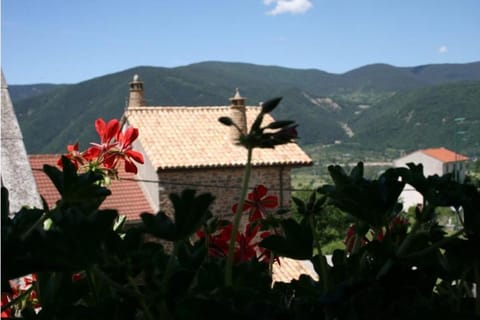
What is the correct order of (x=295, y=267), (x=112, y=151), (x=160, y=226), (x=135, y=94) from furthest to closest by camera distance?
(x=135, y=94) < (x=295, y=267) < (x=112, y=151) < (x=160, y=226)

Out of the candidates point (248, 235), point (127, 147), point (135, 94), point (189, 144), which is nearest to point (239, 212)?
point (248, 235)

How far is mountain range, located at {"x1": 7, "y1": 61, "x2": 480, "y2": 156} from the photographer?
4891 cm

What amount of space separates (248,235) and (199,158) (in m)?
9.60

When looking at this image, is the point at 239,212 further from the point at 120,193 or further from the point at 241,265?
the point at 120,193

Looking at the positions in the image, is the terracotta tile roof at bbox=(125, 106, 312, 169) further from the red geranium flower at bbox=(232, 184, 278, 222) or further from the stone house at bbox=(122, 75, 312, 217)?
the red geranium flower at bbox=(232, 184, 278, 222)

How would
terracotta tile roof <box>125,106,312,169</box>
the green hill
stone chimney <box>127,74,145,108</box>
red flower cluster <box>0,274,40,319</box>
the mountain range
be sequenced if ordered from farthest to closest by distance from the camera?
1. the mountain range
2. the green hill
3. stone chimney <box>127,74,145,108</box>
4. terracotta tile roof <box>125,106,312,169</box>
5. red flower cluster <box>0,274,40,319</box>

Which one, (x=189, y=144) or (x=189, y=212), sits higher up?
(x=189, y=212)

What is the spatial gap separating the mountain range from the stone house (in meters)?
29.6

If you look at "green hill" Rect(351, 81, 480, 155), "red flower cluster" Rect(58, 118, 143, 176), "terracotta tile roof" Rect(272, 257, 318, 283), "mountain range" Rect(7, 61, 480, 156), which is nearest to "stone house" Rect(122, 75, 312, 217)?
"terracotta tile roof" Rect(272, 257, 318, 283)

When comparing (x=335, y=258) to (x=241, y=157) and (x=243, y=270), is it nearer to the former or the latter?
(x=243, y=270)

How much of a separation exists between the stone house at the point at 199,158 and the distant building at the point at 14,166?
281 inches

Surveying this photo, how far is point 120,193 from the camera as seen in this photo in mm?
10547

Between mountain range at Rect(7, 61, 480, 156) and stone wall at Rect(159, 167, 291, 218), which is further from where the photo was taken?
mountain range at Rect(7, 61, 480, 156)

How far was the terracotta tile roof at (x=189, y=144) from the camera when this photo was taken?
1005 centimetres
